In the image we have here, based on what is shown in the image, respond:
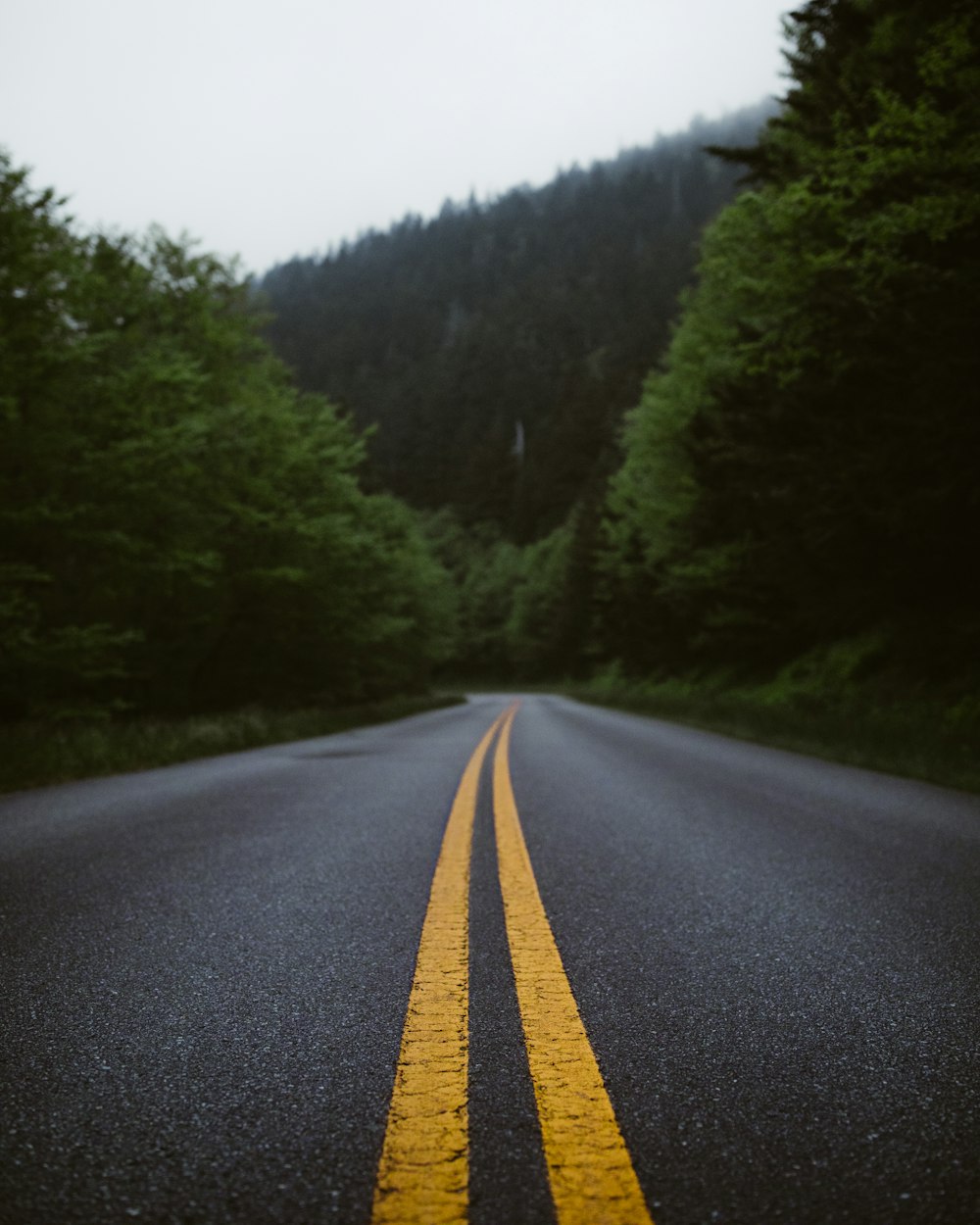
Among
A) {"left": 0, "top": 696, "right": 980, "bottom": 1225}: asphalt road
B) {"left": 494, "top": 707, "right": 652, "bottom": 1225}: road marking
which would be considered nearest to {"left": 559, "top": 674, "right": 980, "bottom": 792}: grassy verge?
{"left": 0, "top": 696, "right": 980, "bottom": 1225}: asphalt road

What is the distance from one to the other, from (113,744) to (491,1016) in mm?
9209

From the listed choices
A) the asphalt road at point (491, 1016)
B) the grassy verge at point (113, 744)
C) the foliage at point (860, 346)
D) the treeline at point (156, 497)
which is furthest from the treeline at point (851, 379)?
the grassy verge at point (113, 744)

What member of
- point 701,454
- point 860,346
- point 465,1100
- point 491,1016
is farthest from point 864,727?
point 465,1100

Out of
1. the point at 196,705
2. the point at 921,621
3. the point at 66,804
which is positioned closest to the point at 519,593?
the point at 196,705

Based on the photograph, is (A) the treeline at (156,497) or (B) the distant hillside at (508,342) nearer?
(A) the treeline at (156,497)

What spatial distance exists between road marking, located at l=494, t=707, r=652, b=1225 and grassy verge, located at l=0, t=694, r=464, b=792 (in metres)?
6.98

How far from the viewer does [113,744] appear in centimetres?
982

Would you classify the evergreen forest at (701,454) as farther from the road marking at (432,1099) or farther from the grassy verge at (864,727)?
the road marking at (432,1099)

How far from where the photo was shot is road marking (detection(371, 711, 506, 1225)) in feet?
4.44

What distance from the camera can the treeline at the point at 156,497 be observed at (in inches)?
451

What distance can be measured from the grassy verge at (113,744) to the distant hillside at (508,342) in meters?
46.8

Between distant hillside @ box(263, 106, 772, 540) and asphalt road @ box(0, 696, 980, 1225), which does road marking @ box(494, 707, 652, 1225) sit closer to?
asphalt road @ box(0, 696, 980, 1225)

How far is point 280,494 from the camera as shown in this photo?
18.1 m

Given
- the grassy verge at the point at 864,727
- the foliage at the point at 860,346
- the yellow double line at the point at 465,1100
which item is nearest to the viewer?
the yellow double line at the point at 465,1100
